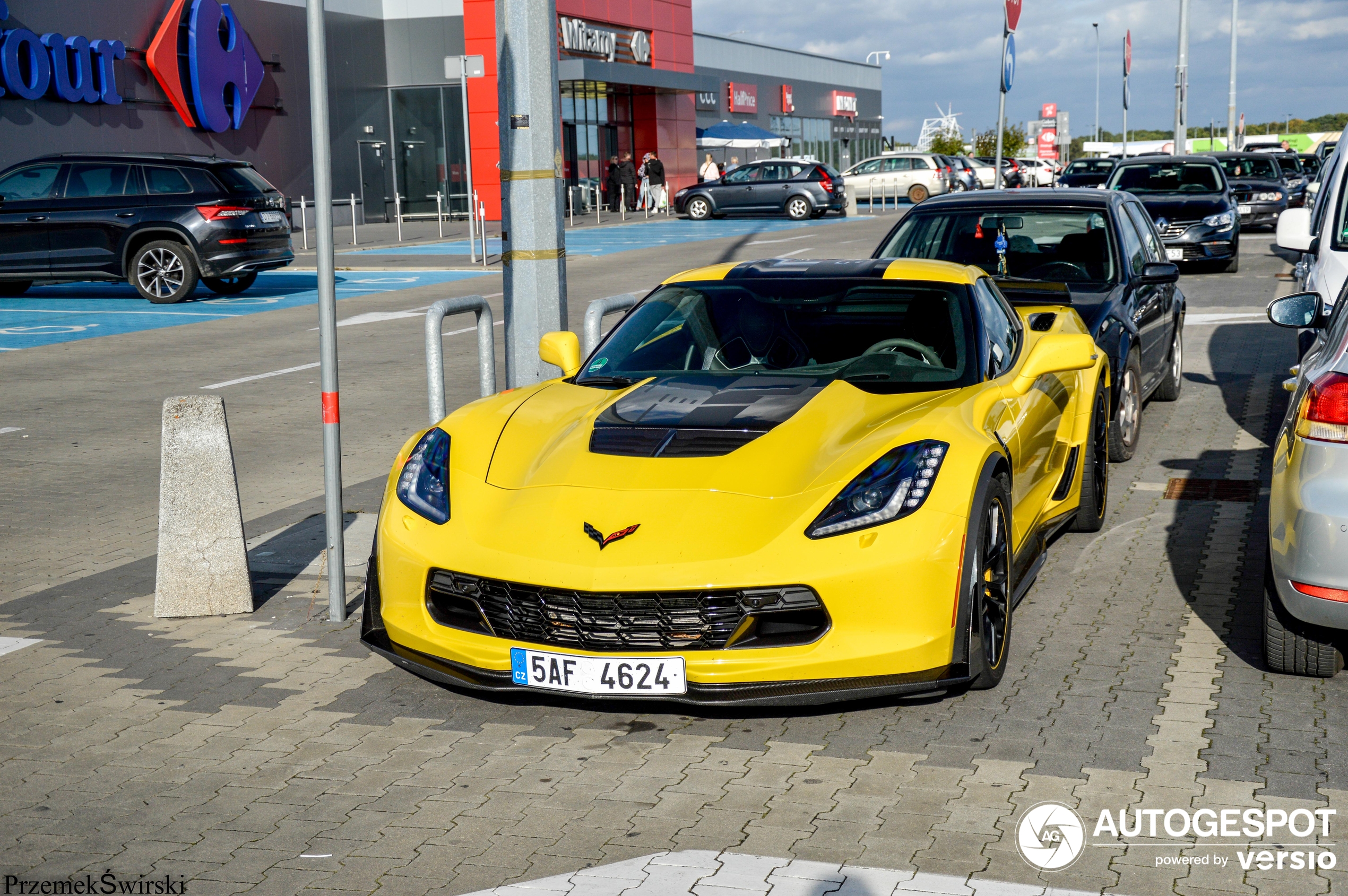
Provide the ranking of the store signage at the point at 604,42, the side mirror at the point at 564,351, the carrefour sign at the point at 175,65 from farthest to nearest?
the store signage at the point at 604,42 → the carrefour sign at the point at 175,65 → the side mirror at the point at 564,351

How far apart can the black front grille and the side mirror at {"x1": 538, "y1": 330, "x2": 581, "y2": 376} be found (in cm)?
175

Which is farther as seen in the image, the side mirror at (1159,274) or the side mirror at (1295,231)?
the side mirror at (1295,231)

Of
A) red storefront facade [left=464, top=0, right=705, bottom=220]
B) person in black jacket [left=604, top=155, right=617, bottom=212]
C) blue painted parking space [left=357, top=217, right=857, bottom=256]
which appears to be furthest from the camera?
person in black jacket [left=604, top=155, right=617, bottom=212]

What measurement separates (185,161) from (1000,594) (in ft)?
57.2

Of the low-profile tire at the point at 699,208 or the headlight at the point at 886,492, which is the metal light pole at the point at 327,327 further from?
the low-profile tire at the point at 699,208

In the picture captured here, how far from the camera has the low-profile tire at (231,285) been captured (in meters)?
22.0

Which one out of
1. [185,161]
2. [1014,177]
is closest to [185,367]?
[185,161]

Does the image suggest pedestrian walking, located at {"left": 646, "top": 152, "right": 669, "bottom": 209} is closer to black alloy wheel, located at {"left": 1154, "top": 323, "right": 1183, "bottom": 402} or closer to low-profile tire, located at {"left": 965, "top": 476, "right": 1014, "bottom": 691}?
black alloy wheel, located at {"left": 1154, "top": 323, "right": 1183, "bottom": 402}

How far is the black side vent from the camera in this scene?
475 cm

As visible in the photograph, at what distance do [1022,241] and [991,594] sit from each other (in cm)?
548

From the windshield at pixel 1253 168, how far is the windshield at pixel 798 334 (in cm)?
2798

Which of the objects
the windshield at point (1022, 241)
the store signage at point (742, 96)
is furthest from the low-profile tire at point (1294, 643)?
the store signage at point (742, 96)

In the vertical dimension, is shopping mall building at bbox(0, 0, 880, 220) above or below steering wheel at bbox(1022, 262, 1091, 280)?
above

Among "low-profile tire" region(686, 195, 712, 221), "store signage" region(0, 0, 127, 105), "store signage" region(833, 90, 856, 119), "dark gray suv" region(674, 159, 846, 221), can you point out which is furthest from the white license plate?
"store signage" region(833, 90, 856, 119)
